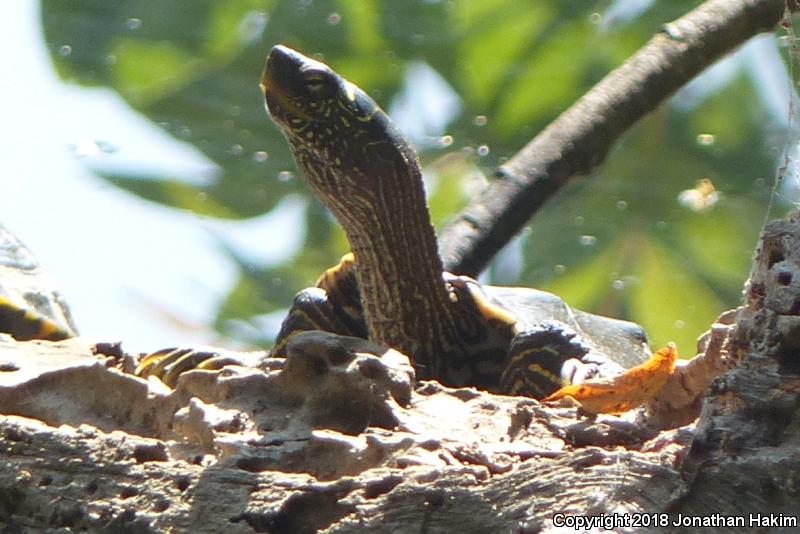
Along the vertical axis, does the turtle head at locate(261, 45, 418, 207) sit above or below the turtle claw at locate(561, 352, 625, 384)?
above

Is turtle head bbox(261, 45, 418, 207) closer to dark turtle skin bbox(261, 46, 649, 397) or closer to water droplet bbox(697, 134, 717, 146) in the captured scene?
dark turtle skin bbox(261, 46, 649, 397)

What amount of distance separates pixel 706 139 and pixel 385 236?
359 cm

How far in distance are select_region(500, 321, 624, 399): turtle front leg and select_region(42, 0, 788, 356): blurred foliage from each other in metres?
3.05

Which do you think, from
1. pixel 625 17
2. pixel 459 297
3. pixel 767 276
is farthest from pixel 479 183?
pixel 767 276

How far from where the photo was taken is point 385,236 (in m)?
2.08

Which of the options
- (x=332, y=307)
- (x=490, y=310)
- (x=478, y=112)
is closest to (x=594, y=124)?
(x=490, y=310)

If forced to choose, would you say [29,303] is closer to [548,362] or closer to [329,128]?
[329,128]

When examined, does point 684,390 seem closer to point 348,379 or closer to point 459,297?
point 348,379

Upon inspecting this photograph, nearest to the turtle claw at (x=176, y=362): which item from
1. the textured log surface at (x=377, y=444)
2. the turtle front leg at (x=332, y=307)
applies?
the textured log surface at (x=377, y=444)

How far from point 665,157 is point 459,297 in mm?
3402

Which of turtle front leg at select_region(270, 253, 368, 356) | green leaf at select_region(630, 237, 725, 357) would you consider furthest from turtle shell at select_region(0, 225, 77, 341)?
green leaf at select_region(630, 237, 725, 357)

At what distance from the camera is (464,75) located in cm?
530

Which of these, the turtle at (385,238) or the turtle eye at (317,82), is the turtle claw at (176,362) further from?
the turtle eye at (317,82)

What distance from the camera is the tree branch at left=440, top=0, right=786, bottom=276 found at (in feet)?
8.19
